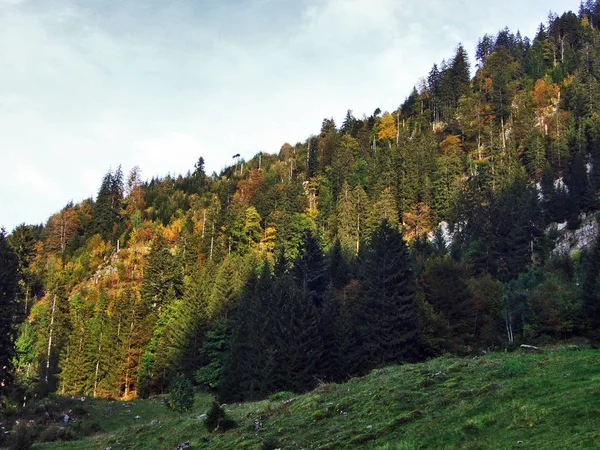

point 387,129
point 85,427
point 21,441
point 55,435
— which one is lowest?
point 85,427

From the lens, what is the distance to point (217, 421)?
23.3 metres

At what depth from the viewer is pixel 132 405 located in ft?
152

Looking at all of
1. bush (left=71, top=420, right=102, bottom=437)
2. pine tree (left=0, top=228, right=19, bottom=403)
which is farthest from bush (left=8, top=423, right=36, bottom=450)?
pine tree (left=0, top=228, right=19, bottom=403)

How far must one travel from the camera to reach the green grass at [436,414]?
13469mm

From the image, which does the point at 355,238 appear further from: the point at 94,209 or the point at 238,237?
the point at 94,209

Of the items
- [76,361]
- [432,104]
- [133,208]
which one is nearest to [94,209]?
[133,208]

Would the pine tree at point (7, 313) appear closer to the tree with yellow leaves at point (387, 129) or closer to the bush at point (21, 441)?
the bush at point (21, 441)

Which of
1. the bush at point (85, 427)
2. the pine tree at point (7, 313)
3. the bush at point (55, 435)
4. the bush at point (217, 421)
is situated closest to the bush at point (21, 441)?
the bush at point (55, 435)

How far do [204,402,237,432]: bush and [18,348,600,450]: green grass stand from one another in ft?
1.40

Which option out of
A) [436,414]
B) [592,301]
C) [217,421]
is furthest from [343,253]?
[436,414]

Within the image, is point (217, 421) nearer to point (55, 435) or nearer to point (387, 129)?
point (55, 435)

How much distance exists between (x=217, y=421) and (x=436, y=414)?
1105 centimetres

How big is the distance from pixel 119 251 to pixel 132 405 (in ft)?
265

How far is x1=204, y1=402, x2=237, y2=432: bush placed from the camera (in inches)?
898
